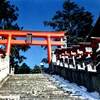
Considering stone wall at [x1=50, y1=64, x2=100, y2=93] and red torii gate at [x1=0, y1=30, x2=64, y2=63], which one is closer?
stone wall at [x1=50, y1=64, x2=100, y2=93]

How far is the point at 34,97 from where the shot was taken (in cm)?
1105

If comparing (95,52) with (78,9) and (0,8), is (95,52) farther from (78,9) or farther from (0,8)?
(78,9)

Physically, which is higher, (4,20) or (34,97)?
(4,20)

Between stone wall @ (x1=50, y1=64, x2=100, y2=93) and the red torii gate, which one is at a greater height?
the red torii gate

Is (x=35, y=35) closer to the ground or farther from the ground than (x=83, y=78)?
farther from the ground

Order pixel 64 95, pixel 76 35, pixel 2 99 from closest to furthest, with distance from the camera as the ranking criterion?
1. pixel 2 99
2. pixel 64 95
3. pixel 76 35

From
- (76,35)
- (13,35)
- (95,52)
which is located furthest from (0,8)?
(95,52)

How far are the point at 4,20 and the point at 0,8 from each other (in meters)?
3.84

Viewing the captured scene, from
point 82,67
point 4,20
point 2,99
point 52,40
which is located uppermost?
point 4,20

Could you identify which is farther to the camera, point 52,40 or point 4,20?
point 4,20

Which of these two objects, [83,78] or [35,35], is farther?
[35,35]

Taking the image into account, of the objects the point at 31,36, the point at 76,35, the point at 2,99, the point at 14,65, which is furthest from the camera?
the point at 76,35

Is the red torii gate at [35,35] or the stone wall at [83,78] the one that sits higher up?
the red torii gate at [35,35]

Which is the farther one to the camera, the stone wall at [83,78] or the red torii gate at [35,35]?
the red torii gate at [35,35]
